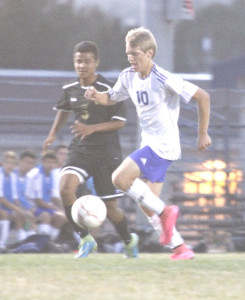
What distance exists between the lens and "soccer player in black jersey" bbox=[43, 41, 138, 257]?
350 inches

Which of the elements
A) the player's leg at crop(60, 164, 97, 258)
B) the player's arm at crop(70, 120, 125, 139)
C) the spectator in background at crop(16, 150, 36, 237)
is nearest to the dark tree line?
the spectator in background at crop(16, 150, 36, 237)

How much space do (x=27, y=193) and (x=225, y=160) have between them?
12.0ft

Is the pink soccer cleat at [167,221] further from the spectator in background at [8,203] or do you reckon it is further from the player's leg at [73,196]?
the spectator in background at [8,203]

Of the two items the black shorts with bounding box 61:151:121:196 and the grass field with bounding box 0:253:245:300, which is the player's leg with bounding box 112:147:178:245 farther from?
the black shorts with bounding box 61:151:121:196

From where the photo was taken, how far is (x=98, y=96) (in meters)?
8.30

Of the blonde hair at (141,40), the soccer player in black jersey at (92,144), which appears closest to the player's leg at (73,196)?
the soccer player in black jersey at (92,144)

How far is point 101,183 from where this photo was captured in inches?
359

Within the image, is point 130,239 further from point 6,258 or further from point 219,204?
point 219,204

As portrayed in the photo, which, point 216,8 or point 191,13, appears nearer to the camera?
point 191,13

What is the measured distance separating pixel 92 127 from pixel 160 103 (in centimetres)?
89

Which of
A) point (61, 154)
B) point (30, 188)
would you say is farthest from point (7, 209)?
point (61, 154)

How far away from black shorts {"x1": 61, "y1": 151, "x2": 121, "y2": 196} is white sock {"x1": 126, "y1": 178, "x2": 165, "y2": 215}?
98 centimetres

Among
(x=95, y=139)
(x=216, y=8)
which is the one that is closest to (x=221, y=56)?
(x=216, y=8)

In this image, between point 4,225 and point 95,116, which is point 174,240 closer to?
point 95,116
